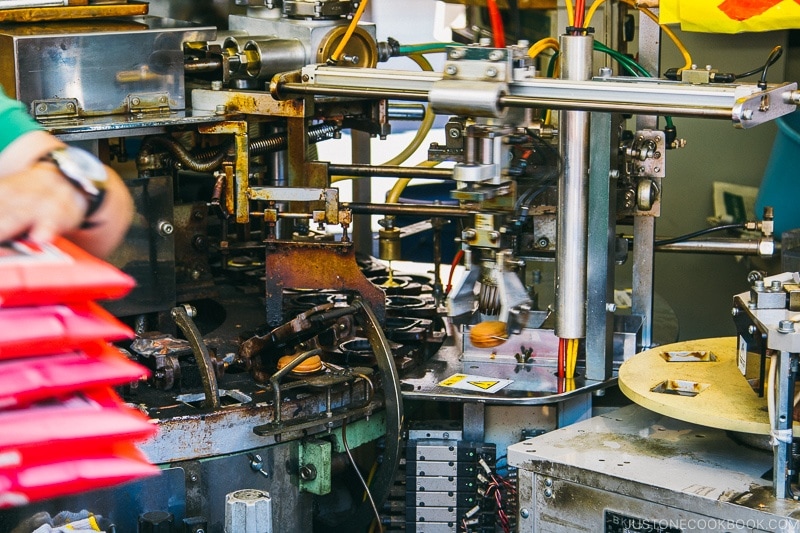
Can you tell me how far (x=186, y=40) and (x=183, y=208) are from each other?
417mm

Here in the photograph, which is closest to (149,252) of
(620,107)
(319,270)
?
(319,270)

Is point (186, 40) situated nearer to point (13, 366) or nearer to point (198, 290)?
point (198, 290)

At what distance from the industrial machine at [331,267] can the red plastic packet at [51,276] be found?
1.18 m

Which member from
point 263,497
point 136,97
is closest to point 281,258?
point 136,97

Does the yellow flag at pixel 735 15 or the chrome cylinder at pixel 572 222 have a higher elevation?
the yellow flag at pixel 735 15

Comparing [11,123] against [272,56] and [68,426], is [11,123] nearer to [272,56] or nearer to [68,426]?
[68,426]

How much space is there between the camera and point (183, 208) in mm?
3238

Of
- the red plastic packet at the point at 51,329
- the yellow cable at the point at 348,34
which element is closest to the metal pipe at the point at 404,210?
the yellow cable at the point at 348,34

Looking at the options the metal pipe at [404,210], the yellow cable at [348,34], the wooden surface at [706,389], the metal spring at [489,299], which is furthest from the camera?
the metal pipe at [404,210]

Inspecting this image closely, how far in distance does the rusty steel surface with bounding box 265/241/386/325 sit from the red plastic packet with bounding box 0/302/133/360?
5.82 feet

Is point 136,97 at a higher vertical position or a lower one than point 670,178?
higher

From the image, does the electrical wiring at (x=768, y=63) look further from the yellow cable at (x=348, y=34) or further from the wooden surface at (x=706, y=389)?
the yellow cable at (x=348, y=34)

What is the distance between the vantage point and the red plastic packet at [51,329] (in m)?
1.28

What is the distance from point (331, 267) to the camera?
10.3ft
